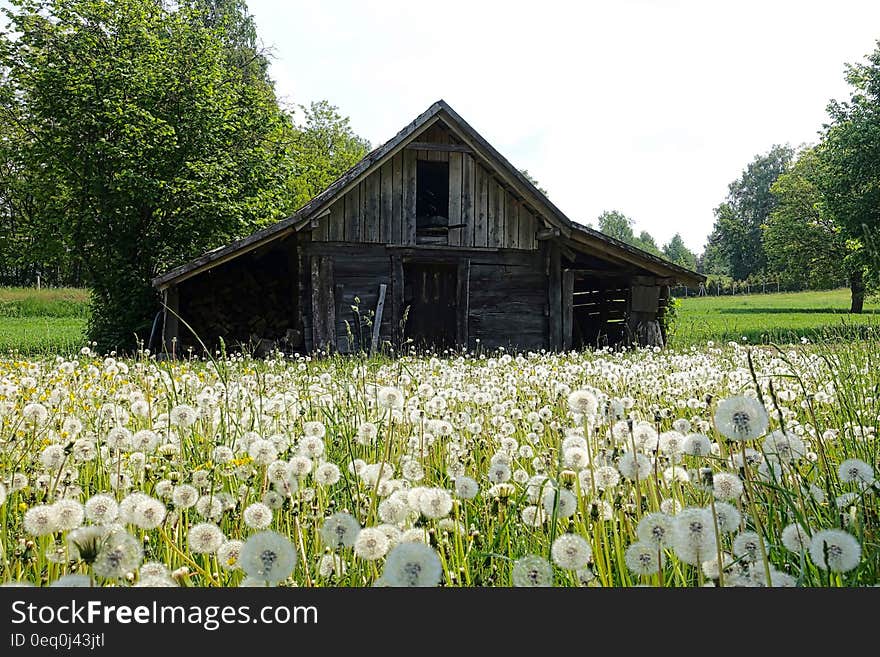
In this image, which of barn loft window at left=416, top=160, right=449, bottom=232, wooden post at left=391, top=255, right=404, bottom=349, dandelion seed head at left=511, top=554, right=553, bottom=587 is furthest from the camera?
barn loft window at left=416, top=160, right=449, bottom=232

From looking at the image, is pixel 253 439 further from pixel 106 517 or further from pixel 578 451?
pixel 578 451

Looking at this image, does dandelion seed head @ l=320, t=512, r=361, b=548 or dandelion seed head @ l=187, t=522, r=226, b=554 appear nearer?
dandelion seed head @ l=320, t=512, r=361, b=548

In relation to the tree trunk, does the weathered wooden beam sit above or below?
below

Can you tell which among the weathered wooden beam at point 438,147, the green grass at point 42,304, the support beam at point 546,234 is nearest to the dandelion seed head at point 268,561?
the weathered wooden beam at point 438,147

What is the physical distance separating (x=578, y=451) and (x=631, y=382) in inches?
145

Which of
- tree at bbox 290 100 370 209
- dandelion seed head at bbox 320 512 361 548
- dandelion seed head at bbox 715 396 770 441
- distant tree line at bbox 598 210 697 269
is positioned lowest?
dandelion seed head at bbox 320 512 361 548

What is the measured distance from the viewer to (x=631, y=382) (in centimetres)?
572

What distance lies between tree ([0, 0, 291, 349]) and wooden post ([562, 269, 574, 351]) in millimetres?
8725

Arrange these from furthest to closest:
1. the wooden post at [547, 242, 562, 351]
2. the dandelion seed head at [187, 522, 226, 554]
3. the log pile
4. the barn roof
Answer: the log pile → the wooden post at [547, 242, 562, 351] → the barn roof → the dandelion seed head at [187, 522, 226, 554]

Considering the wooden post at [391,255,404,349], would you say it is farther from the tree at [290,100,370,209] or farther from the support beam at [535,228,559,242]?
the tree at [290,100,370,209]

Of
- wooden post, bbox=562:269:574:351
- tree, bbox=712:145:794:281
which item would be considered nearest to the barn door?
wooden post, bbox=562:269:574:351

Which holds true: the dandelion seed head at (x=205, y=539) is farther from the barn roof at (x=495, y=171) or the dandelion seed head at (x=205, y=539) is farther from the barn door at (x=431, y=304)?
the barn door at (x=431, y=304)

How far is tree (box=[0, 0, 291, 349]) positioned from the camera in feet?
60.6

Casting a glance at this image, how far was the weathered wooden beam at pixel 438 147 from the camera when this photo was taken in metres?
15.1
